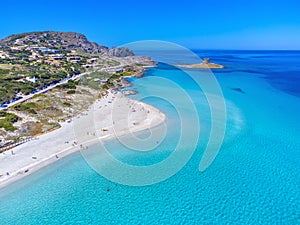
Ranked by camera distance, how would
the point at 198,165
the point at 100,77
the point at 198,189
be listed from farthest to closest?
1. the point at 100,77
2. the point at 198,165
3. the point at 198,189

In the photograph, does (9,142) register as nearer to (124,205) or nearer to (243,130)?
(124,205)

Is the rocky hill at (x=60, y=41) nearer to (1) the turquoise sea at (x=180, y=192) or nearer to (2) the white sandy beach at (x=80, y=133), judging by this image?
(2) the white sandy beach at (x=80, y=133)

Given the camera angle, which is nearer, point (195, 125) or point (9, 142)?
point (9, 142)

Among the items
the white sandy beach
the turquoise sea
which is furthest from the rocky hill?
the turquoise sea

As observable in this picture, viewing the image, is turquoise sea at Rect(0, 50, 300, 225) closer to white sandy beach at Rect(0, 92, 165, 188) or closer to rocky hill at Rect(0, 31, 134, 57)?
white sandy beach at Rect(0, 92, 165, 188)

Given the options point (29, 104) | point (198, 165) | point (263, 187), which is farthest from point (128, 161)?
point (29, 104)

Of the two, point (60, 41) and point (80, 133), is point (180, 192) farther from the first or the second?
point (60, 41)
